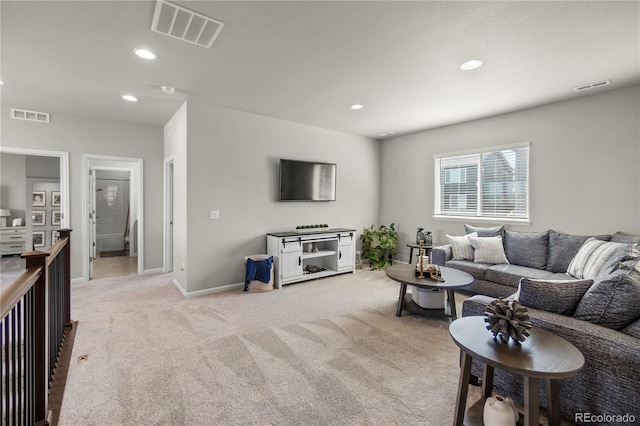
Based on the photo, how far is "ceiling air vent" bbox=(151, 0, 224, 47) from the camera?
2154 millimetres

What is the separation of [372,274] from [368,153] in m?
2.56

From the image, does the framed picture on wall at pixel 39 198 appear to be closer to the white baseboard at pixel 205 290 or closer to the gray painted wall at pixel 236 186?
the white baseboard at pixel 205 290

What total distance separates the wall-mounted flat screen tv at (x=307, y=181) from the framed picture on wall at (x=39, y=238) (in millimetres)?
5810

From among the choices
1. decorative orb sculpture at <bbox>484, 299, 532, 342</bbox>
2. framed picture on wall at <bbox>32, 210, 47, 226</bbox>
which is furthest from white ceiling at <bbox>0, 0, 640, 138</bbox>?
framed picture on wall at <bbox>32, 210, 47, 226</bbox>

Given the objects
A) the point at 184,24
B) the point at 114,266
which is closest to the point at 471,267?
the point at 184,24

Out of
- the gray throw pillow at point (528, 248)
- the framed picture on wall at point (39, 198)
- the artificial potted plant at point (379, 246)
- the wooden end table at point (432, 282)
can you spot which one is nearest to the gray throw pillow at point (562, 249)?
the gray throw pillow at point (528, 248)

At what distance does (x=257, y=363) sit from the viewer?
2447mm

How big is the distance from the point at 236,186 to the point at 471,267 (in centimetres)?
353

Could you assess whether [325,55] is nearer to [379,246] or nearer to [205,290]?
[205,290]

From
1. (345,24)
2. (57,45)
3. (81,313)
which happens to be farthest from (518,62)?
(81,313)

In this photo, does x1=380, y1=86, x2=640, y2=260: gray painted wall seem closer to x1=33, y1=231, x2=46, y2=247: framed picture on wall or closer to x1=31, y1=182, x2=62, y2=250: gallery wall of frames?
x1=31, y1=182, x2=62, y2=250: gallery wall of frames

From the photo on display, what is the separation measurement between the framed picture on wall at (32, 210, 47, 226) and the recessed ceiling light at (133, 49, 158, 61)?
6072 mm

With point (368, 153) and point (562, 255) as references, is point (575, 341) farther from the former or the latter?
point (368, 153)

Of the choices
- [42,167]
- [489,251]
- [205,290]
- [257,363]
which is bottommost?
[257,363]
